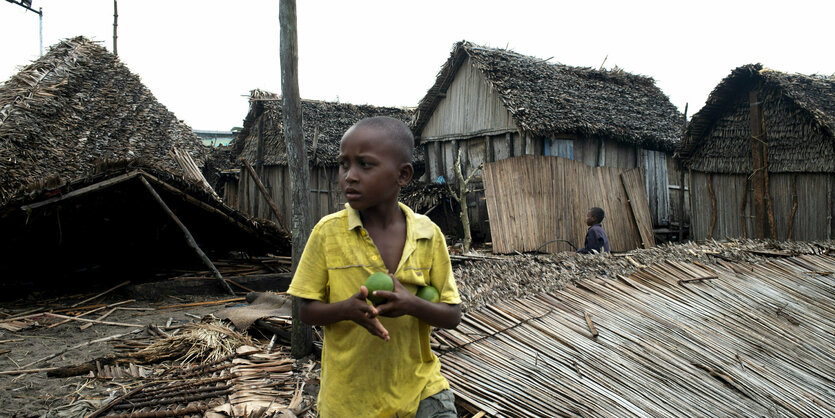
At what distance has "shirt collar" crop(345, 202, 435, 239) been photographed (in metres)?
1.75

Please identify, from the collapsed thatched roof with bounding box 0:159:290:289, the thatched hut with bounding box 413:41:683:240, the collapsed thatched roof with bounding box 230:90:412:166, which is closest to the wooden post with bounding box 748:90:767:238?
the thatched hut with bounding box 413:41:683:240

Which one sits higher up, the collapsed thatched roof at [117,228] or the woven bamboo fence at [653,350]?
the collapsed thatched roof at [117,228]

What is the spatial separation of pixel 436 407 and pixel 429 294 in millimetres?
388

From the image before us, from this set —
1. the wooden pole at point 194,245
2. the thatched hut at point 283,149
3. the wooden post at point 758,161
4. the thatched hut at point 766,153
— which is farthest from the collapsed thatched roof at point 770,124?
the wooden pole at point 194,245

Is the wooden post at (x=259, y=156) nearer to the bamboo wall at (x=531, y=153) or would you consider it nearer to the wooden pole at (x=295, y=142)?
the bamboo wall at (x=531, y=153)

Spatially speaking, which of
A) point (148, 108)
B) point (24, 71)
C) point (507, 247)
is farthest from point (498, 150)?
point (24, 71)

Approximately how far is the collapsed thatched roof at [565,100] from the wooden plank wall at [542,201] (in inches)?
39.8

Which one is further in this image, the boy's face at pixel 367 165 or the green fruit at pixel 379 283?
the boy's face at pixel 367 165

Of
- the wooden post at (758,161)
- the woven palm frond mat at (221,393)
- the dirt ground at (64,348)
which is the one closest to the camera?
the woven palm frond mat at (221,393)

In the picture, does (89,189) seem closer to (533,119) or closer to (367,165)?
(367,165)

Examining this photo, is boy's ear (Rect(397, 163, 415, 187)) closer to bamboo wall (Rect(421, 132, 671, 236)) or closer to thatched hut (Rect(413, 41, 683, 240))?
thatched hut (Rect(413, 41, 683, 240))

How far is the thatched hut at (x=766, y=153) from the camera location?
9336 mm

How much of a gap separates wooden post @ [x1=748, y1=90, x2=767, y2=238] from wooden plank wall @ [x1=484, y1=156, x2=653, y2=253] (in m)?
2.56

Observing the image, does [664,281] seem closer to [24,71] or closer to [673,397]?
[673,397]
